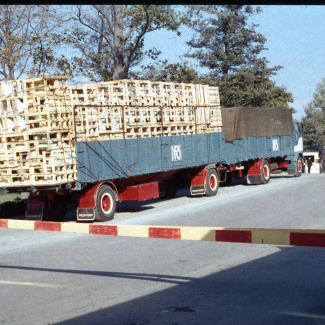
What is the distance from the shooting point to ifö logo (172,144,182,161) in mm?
19484

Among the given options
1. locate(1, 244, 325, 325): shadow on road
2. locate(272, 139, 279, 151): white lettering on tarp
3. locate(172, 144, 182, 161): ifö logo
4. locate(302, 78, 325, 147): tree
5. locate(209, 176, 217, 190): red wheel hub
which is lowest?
locate(1, 244, 325, 325): shadow on road

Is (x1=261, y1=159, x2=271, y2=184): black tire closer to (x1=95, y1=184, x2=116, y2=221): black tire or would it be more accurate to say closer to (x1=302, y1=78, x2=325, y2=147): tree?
(x1=95, y1=184, x2=116, y2=221): black tire

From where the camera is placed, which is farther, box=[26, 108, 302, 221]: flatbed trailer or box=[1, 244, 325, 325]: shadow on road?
box=[26, 108, 302, 221]: flatbed trailer

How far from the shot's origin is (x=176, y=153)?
19688mm

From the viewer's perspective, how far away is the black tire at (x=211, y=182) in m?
22.0

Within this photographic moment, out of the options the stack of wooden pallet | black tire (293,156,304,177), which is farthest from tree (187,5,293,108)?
the stack of wooden pallet

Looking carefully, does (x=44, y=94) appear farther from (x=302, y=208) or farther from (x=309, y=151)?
(x=309, y=151)

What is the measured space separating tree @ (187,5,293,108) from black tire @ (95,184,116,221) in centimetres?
2657

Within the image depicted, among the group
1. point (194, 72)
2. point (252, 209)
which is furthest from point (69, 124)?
point (194, 72)

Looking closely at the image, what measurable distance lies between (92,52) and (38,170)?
497 inches

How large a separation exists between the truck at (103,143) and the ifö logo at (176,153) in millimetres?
33

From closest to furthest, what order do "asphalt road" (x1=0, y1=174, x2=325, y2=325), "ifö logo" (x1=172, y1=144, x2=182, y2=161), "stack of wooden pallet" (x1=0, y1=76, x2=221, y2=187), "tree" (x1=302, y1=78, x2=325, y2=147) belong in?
1. "asphalt road" (x1=0, y1=174, x2=325, y2=325)
2. "stack of wooden pallet" (x1=0, y1=76, x2=221, y2=187)
3. "ifö logo" (x1=172, y1=144, x2=182, y2=161)
4. "tree" (x1=302, y1=78, x2=325, y2=147)

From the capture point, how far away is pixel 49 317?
675 centimetres

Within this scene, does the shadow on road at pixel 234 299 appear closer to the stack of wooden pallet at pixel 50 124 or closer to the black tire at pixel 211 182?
the stack of wooden pallet at pixel 50 124
